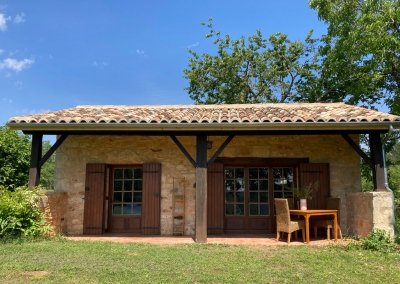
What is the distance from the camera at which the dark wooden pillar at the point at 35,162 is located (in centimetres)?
617

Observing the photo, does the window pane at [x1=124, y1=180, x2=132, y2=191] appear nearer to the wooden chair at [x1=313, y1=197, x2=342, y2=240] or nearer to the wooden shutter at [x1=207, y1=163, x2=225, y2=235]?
the wooden shutter at [x1=207, y1=163, x2=225, y2=235]

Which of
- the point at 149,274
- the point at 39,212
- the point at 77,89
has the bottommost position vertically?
the point at 149,274

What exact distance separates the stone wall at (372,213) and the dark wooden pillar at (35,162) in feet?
19.9

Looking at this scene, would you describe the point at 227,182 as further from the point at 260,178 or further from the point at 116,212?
the point at 116,212

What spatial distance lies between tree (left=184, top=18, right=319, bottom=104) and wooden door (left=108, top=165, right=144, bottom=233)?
8.64 meters

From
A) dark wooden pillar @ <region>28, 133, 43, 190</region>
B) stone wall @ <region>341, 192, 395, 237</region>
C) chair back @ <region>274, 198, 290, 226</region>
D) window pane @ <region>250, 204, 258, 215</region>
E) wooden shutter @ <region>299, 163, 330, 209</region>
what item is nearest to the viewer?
stone wall @ <region>341, 192, 395, 237</region>

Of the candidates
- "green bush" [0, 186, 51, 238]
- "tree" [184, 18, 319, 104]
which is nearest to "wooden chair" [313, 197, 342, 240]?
"green bush" [0, 186, 51, 238]

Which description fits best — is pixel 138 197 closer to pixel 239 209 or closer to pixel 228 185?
pixel 228 185

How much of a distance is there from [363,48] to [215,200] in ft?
19.1

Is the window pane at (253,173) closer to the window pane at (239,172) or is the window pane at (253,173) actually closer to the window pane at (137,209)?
the window pane at (239,172)

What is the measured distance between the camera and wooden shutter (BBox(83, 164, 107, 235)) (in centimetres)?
712

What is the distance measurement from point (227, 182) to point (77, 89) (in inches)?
553

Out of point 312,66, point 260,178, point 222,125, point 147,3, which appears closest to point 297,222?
point 260,178

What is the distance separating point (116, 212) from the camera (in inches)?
297
